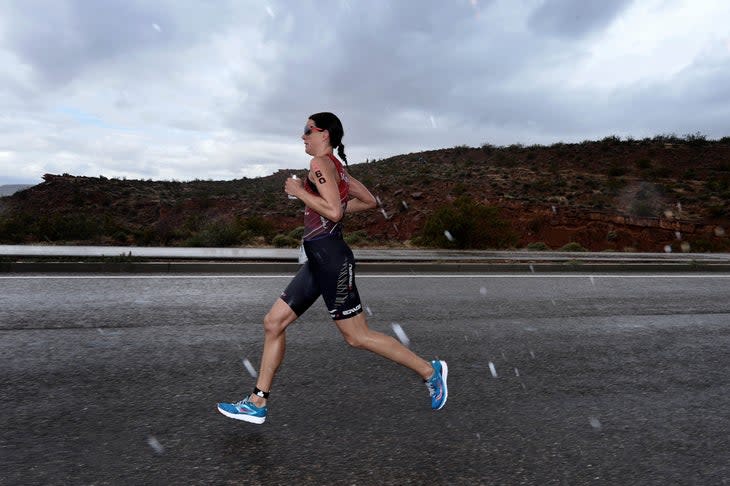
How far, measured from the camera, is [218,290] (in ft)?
29.1

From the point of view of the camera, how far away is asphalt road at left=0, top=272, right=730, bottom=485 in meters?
3.10

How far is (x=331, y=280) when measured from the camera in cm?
366

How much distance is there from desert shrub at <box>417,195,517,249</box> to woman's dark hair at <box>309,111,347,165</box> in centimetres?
1749

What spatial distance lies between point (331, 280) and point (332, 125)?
93 centimetres

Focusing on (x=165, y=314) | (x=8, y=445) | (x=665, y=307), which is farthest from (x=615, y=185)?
(x=8, y=445)

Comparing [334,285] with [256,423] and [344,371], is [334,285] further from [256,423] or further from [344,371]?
→ [344,371]

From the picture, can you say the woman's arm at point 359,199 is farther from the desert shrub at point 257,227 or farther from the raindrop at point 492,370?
the desert shrub at point 257,227

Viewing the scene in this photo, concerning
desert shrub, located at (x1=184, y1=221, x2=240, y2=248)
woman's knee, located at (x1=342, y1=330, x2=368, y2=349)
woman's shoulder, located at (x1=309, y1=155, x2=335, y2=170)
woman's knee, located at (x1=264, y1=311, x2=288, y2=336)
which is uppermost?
woman's shoulder, located at (x1=309, y1=155, x2=335, y2=170)

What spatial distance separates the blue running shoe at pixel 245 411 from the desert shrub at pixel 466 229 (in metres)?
17.6

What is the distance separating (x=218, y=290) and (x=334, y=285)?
18.3 feet

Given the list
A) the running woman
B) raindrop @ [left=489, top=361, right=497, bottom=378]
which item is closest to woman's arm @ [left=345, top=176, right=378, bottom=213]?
the running woman

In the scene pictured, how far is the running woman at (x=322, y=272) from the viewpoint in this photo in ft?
11.6

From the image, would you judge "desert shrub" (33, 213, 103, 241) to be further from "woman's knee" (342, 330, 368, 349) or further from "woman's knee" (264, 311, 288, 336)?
"woman's knee" (342, 330, 368, 349)

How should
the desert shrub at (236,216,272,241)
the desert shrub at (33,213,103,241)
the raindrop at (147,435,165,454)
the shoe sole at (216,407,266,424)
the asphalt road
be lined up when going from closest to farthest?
the asphalt road < the raindrop at (147,435,165,454) < the shoe sole at (216,407,266,424) < the desert shrub at (33,213,103,241) < the desert shrub at (236,216,272,241)
